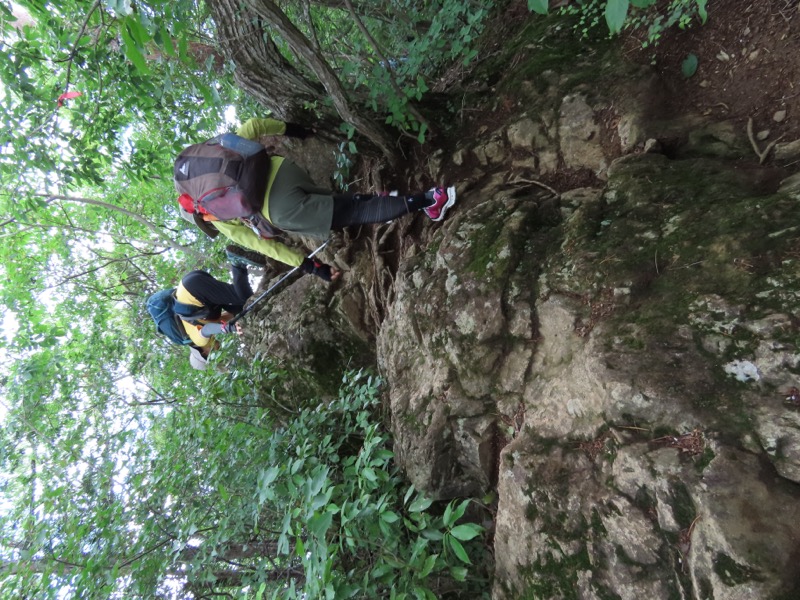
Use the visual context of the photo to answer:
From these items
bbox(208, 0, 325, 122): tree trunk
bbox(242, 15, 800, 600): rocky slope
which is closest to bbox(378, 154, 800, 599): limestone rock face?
bbox(242, 15, 800, 600): rocky slope

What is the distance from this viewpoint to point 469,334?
344 centimetres

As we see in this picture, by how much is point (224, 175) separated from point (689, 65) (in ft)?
14.1

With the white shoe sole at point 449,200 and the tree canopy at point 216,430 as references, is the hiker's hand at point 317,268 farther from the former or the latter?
the white shoe sole at point 449,200

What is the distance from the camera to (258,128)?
4715mm

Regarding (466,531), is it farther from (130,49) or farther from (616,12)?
(130,49)

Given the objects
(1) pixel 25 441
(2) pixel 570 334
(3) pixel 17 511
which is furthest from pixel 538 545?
(1) pixel 25 441

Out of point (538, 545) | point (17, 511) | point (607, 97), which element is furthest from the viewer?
point (17, 511)

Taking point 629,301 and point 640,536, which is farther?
point 629,301

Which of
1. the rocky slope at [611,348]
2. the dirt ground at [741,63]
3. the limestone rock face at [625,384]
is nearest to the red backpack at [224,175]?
the rocky slope at [611,348]

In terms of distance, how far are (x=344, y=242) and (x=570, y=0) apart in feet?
12.6

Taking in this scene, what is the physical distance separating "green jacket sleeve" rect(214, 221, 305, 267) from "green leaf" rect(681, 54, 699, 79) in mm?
4310

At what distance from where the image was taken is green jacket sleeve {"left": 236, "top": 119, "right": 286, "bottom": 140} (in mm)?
4666

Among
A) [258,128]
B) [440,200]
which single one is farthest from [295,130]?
[440,200]

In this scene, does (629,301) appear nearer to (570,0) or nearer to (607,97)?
(607,97)
